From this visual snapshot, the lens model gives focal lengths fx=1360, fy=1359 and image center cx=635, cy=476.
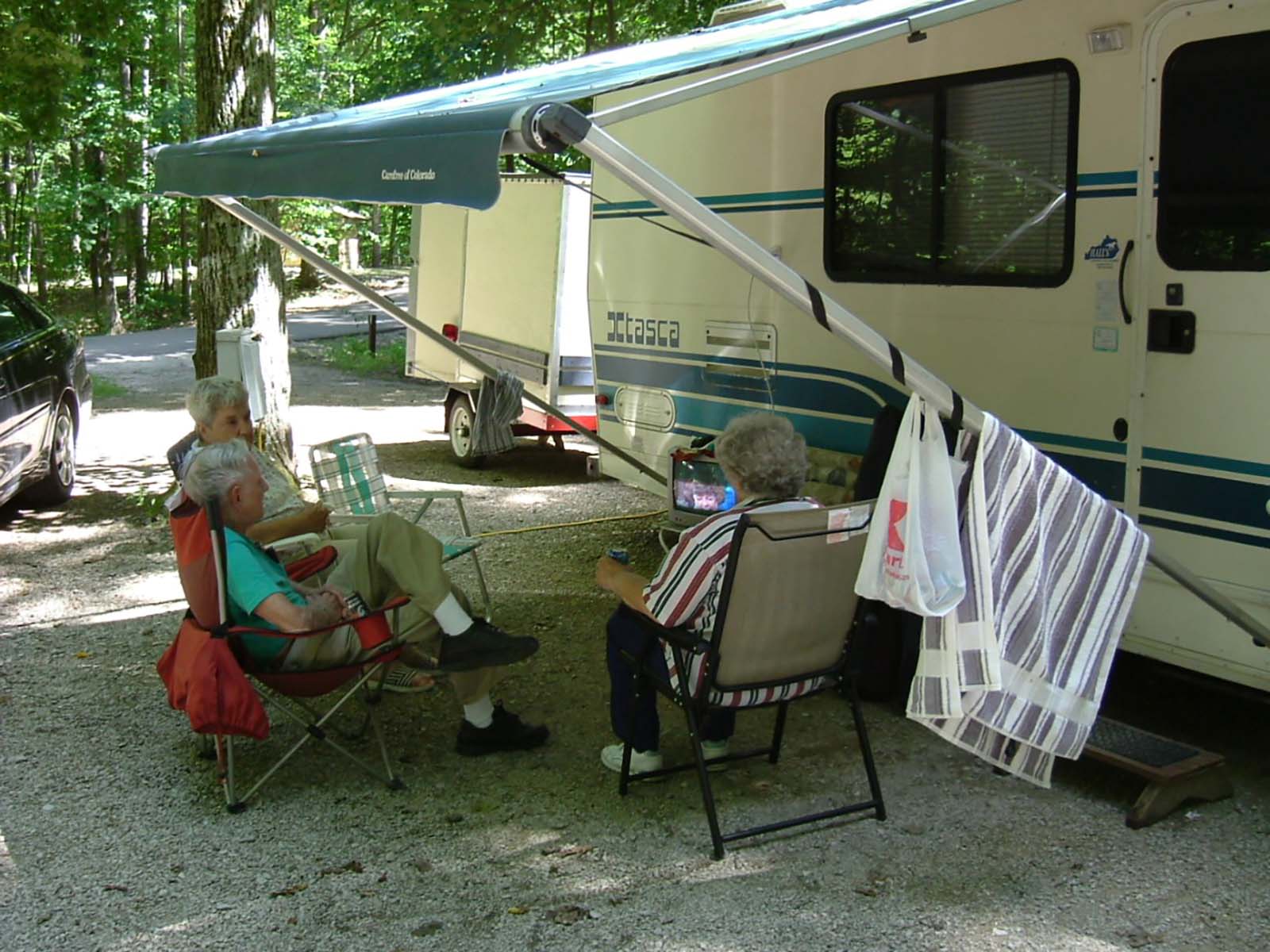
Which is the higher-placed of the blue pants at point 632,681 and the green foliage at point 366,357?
the green foliage at point 366,357

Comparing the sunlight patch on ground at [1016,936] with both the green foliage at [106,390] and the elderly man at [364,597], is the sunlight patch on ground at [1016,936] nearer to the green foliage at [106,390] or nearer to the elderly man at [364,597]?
the elderly man at [364,597]

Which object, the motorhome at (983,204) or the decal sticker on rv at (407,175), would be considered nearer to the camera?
the decal sticker on rv at (407,175)

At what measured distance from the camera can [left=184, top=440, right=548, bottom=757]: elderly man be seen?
386 centimetres

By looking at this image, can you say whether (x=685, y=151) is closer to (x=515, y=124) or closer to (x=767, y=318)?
(x=767, y=318)

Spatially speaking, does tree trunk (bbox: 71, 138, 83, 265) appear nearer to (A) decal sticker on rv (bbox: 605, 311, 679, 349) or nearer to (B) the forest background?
(B) the forest background

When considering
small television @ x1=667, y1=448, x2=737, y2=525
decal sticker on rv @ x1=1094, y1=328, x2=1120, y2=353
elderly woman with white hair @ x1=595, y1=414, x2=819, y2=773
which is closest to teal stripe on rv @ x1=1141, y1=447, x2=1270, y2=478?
decal sticker on rv @ x1=1094, y1=328, x2=1120, y2=353

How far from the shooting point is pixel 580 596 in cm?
618

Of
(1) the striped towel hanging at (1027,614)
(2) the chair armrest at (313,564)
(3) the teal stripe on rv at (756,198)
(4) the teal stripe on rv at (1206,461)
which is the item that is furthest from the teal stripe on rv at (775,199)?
(2) the chair armrest at (313,564)

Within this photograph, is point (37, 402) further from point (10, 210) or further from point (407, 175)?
point (10, 210)

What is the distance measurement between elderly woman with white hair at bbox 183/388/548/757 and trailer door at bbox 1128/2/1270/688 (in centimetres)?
196

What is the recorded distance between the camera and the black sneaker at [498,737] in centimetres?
434

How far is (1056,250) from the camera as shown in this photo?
4.28m

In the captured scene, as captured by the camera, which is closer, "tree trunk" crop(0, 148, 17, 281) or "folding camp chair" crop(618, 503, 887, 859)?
"folding camp chair" crop(618, 503, 887, 859)

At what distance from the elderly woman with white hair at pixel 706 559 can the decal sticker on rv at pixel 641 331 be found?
89.2 inches
